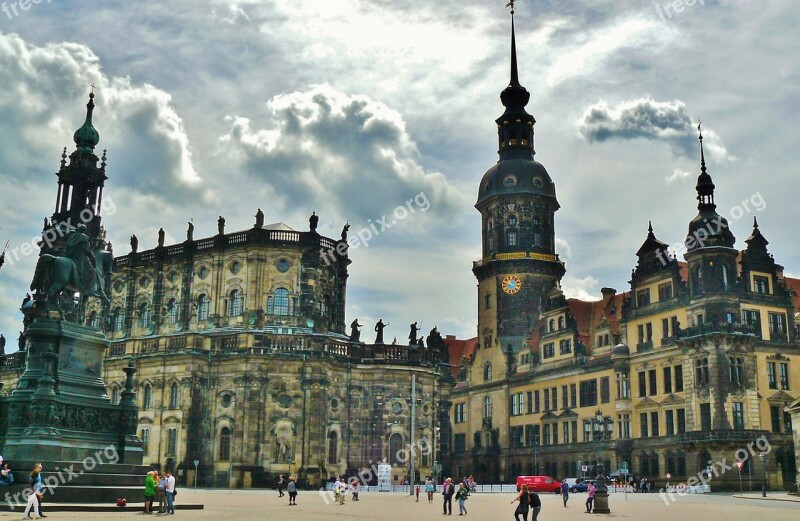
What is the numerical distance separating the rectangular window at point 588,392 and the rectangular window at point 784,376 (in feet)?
48.5

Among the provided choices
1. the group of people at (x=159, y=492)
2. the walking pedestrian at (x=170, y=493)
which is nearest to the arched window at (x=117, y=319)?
the group of people at (x=159, y=492)

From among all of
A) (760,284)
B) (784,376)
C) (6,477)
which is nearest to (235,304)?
(760,284)

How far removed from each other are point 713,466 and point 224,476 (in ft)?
105

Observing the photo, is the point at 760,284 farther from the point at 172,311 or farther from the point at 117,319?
the point at 117,319

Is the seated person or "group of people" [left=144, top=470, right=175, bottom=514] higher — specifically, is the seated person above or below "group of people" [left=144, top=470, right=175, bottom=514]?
above

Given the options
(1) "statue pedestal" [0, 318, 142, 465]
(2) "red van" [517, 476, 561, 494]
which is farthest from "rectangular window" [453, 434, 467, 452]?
(1) "statue pedestal" [0, 318, 142, 465]

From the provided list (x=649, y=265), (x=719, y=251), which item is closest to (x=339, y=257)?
(x=649, y=265)

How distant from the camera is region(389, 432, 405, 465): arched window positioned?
202 ft

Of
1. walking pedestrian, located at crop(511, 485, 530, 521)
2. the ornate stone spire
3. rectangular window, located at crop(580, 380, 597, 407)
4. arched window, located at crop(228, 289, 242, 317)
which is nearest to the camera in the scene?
walking pedestrian, located at crop(511, 485, 530, 521)

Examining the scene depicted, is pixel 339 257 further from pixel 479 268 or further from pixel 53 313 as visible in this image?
pixel 53 313

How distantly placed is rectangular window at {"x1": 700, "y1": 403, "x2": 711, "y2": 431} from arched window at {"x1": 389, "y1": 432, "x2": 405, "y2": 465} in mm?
20628

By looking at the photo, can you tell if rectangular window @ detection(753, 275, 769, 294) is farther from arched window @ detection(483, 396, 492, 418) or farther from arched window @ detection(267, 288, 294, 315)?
arched window @ detection(267, 288, 294, 315)

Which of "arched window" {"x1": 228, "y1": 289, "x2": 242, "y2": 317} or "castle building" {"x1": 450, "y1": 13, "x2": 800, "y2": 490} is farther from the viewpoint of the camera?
"arched window" {"x1": 228, "y1": 289, "x2": 242, "y2": 317}

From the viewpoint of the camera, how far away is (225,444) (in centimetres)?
5888
